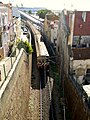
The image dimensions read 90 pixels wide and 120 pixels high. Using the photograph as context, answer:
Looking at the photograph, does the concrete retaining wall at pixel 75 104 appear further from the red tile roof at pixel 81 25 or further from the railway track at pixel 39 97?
the red tile roof at pixel 81 25

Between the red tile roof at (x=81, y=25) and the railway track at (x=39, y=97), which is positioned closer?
the railway track at (x=39, y=97)

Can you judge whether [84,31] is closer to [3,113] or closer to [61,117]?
[61,117]

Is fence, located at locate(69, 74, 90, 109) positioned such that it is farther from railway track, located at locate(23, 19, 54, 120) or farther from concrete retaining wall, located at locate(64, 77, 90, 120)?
railway track, located at locate(23, 19, 54, 120)

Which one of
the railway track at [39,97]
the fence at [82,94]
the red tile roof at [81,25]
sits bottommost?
the railway track at [39,97]

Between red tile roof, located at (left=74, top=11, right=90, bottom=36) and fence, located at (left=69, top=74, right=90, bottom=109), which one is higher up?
red tile roof, located at (left=74, top=11, right=90, bottom=36)

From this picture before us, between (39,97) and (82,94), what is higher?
(82,94)

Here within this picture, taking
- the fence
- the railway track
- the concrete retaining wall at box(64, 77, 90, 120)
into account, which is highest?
the fence

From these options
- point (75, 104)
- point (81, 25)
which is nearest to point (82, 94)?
point (75, 104)

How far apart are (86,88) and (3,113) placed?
664 cm

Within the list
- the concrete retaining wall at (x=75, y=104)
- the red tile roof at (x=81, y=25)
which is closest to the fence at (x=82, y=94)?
the concrete retaining wall at (x=75, y=104)

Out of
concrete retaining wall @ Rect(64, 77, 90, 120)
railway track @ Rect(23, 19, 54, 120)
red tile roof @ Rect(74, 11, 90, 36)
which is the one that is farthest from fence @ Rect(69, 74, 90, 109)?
red tile roof @ Rect(74, 11, 90, 36)

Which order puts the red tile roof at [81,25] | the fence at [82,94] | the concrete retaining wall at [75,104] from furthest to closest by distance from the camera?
1. the red tile roof at [81,25]
2. the concrete retaining wall at [75,104]
3. the fence at [82,94]

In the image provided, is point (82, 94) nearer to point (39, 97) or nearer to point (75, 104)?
point (75, 104)

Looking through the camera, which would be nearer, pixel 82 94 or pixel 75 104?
pixel 82 94
